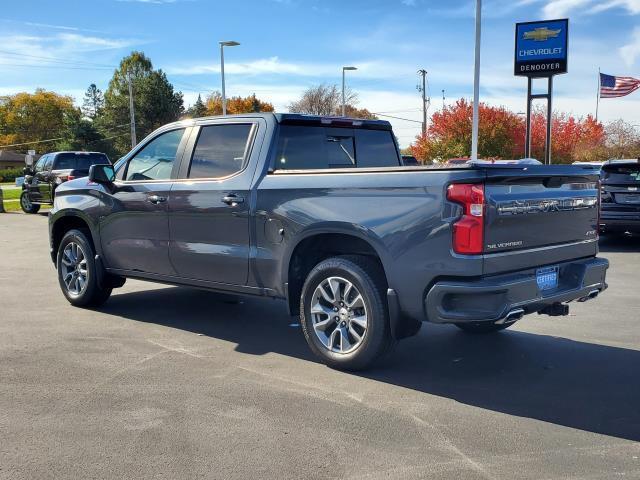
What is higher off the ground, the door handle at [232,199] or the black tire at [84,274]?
the door handle at [232,199]

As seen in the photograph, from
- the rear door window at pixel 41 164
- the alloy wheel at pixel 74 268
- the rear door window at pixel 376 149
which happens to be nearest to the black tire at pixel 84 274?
the alloy wheel at pixel 74 268

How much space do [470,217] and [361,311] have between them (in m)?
1.17

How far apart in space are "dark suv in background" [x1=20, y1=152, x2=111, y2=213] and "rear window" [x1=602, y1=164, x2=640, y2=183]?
13874 mm

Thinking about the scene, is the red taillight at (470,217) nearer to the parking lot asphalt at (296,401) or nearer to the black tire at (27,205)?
the parking lot asphalt at (296,401)

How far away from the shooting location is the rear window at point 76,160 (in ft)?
66.5

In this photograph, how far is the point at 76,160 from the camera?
67.8 feet

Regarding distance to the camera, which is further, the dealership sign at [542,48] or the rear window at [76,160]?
the dealership sign at [542,48]

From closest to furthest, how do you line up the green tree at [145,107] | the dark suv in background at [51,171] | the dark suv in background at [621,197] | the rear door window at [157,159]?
the rear door window at [157,159] < the dark suv in background at [621,197] < the dark suv in background at [51,171] < the green tree at [145,107]

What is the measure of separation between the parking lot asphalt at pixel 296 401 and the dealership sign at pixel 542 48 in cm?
1950

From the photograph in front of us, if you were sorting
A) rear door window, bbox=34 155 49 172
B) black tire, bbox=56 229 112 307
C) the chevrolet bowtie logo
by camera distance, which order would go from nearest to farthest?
black tire, bbox=56 229 112 307 → rear door window, bbox=34 155 49 172 → the chevrolet bowtie logo

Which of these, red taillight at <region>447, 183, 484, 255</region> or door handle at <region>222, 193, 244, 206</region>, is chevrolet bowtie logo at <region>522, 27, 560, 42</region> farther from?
red taillight at <region>447, 183, 484, 255</region>

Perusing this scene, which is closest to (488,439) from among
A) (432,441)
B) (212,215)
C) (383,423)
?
(432,441)

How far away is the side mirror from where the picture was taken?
261 inches

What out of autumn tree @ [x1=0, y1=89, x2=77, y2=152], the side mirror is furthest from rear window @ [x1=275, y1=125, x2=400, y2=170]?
autumn tree @ [x1=0, y1=89, x2=77, y2=152]
